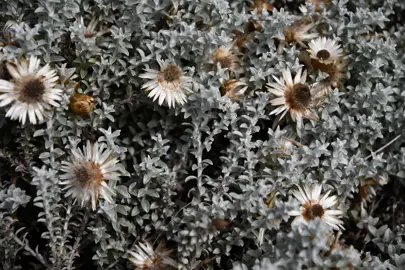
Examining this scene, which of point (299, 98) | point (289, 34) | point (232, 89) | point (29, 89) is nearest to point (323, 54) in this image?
point (289, 34)


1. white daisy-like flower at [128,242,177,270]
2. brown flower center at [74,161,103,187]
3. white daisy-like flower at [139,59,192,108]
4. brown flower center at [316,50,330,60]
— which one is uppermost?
brown flower center at [316,50,330,60]

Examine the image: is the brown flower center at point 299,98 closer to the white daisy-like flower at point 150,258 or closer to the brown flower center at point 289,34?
the brown flower center at point 289,34

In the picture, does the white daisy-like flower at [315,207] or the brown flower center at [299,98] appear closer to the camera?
the white daisy-like flower at [315,207]

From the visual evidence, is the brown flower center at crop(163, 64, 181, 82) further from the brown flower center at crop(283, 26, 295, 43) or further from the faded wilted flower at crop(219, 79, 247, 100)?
the brown flower center at crop(283, 26, 295, 43)

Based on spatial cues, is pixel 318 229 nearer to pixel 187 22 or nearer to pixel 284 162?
pixel 284 162

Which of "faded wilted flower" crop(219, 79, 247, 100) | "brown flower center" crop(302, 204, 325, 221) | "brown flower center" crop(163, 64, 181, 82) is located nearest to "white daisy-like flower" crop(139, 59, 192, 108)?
"brown flower center" crop(163, 64, 181, 82)

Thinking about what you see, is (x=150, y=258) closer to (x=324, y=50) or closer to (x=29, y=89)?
(x=29, y=89)

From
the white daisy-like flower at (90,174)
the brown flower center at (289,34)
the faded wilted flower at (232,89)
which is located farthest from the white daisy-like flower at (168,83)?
the brown flower center at (289,34)
